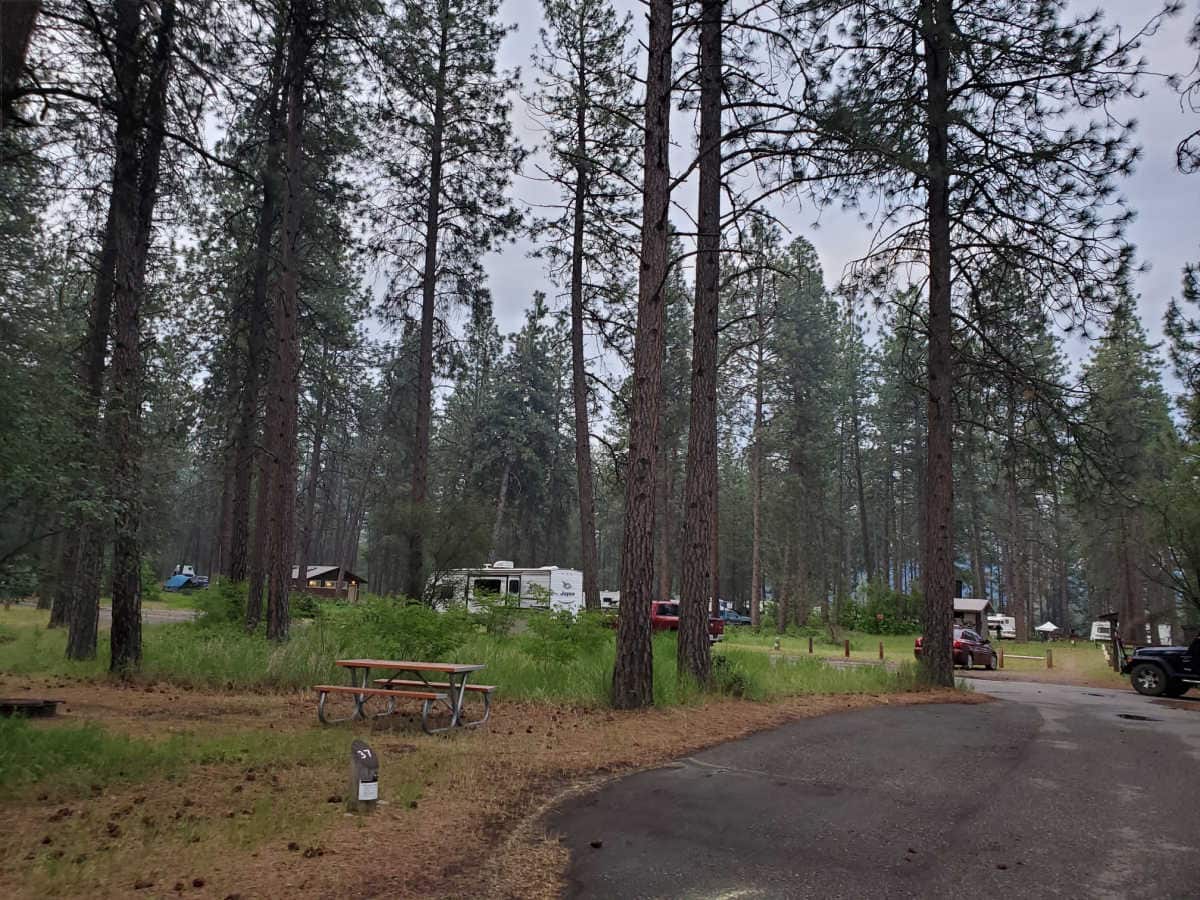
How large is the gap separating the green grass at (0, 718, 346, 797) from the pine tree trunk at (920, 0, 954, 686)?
10.8 metres

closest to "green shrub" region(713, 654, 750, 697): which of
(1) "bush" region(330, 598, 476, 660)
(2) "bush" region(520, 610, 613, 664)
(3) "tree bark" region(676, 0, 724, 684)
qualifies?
(3) "tree bark" region(676, 0, 724, 684)

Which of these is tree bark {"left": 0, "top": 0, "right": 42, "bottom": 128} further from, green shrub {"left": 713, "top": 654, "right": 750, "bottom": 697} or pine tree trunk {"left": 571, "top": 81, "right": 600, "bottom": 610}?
pine tree trunk {"left": 571, "top": 81, "right": 600, "bottom": 610}

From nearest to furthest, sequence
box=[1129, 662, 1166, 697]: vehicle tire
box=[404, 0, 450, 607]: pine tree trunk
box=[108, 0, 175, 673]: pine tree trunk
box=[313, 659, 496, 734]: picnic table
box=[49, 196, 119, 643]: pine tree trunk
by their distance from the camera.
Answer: box=[49, 196, 119, 643]: pine tree trunk → box=[313, 659, 496, 734]: picnic table → box=[108, 0, 175, 673]: pine tree trunk → box=[1129, 662, 1166, 697]: vehicle tire → box=[404, 0, 450, 607]: pine tree trunk

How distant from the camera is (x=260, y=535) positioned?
1717 centimetres

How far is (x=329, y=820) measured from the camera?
4891 millimetres

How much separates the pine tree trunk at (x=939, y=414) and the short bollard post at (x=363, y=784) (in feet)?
36.7

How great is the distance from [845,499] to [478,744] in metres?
61.4

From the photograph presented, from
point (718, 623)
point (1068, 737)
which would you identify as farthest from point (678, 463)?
point (1068, 737)

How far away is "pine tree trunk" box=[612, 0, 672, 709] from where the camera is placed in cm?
955

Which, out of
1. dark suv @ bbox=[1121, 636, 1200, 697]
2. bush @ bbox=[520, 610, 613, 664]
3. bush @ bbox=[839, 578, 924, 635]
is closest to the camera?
bush @ bbox=[520, 610, 613, 664]

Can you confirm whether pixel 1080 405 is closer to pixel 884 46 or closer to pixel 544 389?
pixel 884 46

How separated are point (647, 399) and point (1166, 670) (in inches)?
546

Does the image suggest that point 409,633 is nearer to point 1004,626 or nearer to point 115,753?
point 115,753

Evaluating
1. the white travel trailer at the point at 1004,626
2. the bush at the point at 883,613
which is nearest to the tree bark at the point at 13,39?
the bush at the point at 883,613
